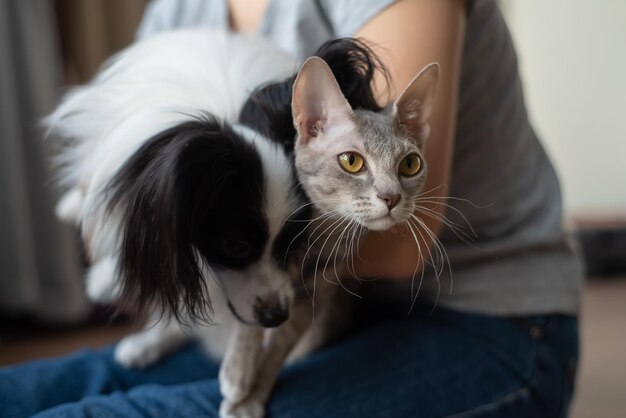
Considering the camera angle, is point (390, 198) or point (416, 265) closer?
point (390, 198)

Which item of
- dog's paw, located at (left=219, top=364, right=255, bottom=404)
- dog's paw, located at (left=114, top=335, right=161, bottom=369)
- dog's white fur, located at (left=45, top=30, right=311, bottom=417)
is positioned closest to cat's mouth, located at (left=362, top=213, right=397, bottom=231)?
dog's white fur, located at (left=45, top=30, right=311, bottom=417)

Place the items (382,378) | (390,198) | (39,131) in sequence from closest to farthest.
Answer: (390,198), (382,378), (39,131)

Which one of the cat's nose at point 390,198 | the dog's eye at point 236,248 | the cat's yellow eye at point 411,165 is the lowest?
the dog's eye at point 236,248

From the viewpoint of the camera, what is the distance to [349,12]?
104 cm

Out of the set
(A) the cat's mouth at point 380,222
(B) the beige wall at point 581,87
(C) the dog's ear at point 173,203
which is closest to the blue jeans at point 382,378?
(C) the dog's ear at point 173,203

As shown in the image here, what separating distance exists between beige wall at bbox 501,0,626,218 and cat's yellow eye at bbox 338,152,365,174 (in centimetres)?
264

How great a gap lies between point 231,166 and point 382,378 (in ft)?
1.40

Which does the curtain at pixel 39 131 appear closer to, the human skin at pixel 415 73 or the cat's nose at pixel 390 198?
the human skin at pixel 415 73

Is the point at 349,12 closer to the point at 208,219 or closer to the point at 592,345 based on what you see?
the point at 208,219

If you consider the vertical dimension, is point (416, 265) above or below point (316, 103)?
below

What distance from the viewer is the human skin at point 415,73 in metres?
0.91

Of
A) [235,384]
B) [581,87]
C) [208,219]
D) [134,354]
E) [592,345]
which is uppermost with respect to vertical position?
[208,219]

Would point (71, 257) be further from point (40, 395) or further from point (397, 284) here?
point (397, 284)

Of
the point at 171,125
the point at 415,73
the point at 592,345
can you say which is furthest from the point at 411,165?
the point at 592,345
